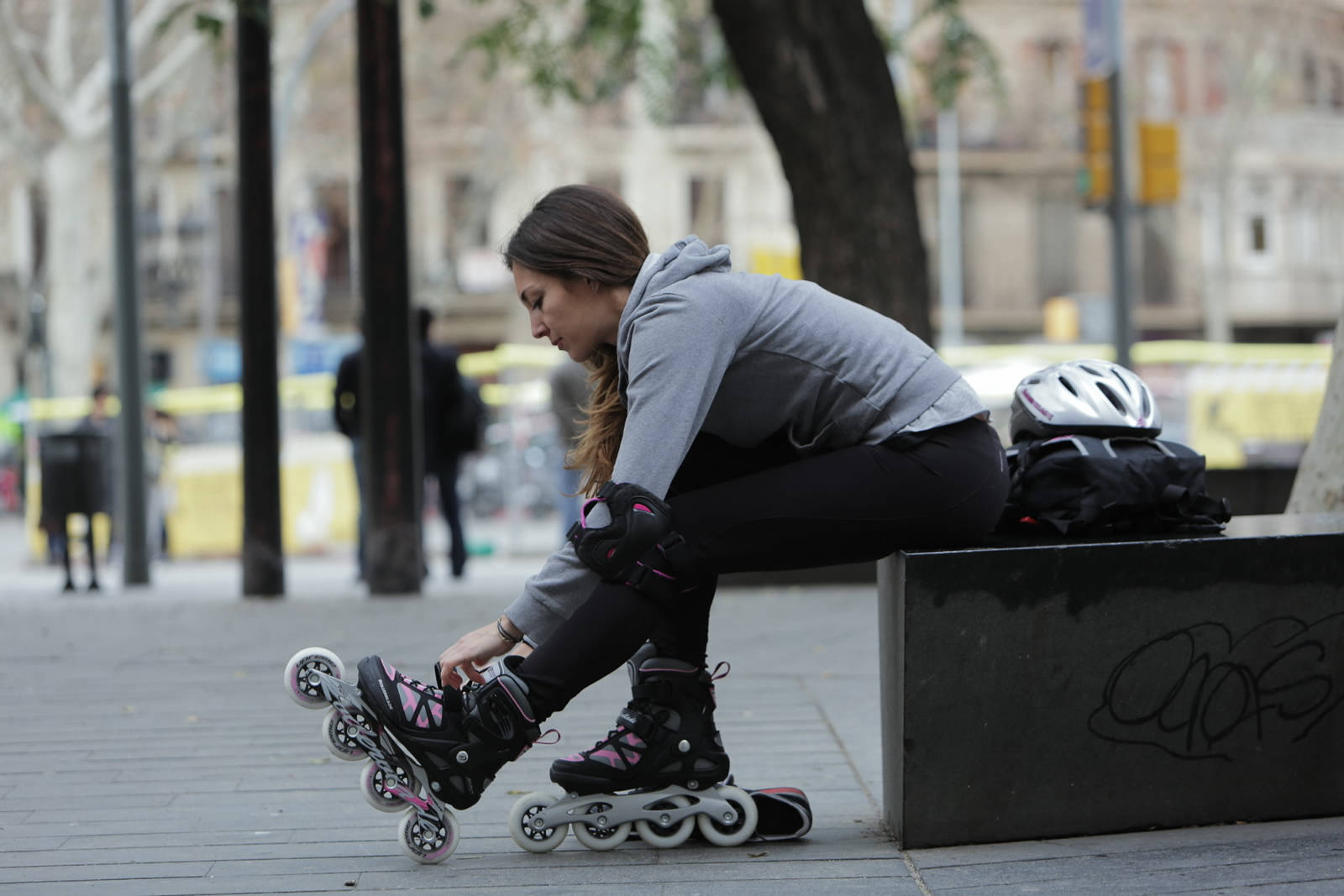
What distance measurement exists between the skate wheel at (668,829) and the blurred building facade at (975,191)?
1264 inches

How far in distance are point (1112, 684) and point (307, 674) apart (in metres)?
1.57

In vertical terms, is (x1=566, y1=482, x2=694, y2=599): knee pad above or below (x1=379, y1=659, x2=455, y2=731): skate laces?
above

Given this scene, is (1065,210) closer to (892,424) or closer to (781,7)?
(781,7)

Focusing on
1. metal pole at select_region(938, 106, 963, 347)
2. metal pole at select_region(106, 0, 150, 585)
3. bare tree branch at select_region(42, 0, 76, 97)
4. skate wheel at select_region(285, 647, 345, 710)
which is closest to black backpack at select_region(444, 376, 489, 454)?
metal pole at select_region(106, 0, 150, 585)

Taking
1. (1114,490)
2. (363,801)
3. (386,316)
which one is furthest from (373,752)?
(386,316)

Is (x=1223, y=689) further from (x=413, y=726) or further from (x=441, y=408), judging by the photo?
(x=441, y=408)

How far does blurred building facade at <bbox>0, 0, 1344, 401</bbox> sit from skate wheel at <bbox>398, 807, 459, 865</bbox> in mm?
32201

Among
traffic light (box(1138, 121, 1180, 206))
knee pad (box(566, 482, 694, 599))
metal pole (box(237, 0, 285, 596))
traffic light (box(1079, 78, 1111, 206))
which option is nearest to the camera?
knee pad (box(566, 482, 694, 599))

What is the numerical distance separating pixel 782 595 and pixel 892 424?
221 inches

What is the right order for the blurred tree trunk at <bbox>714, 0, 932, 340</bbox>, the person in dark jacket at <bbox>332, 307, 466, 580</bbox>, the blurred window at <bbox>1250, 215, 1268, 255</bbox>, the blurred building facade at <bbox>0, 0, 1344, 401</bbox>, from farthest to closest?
the blurred window at <bbox>1250, 215, 1268, 255</bbox> < the blurred building facade at <bbox>0, 0, 1344, 401</bbox> < the person in dark jacket at <bbox>332, 307, 466, 580</bbox> < the blurred tree trunk at <bbox>714, 0, 932, 340</bbox>

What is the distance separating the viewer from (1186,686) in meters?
3.43

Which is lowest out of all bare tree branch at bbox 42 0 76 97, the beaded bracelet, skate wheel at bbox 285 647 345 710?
skate wheel at bbox 285 647 345 710

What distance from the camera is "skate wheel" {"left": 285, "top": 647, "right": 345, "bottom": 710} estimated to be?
3210mm

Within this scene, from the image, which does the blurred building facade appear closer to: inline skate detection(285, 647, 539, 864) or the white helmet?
the white helmet
